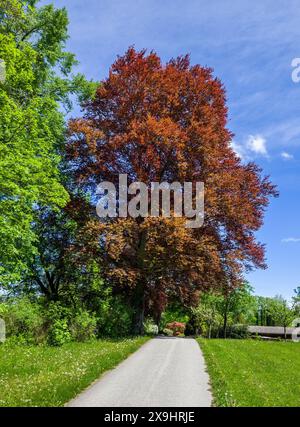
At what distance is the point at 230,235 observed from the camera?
32.6 metres

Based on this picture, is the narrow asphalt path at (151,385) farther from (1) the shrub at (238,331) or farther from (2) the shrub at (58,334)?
(1) the shrub at (238,331)

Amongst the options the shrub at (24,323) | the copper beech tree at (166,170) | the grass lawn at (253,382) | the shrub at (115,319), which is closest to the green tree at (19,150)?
the shrub at (24,323)

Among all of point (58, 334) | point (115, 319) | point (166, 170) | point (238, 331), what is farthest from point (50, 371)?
point (238, 331)

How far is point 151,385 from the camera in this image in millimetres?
12688

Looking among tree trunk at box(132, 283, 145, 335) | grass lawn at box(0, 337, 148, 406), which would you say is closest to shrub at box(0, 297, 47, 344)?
grass lawn at box(0, 337, 148, 406)

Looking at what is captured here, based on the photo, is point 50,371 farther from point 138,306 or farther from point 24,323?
point 138,306

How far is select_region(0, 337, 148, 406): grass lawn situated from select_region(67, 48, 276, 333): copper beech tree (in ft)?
30.1

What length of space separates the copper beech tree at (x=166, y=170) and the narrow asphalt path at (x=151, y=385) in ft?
35.0

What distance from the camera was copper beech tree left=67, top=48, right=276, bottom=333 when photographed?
95.6 ft

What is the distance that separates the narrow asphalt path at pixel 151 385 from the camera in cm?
1073

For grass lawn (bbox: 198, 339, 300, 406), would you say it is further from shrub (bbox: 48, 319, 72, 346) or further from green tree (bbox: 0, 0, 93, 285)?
green tree (bbox: 0, 0, 93, 285)

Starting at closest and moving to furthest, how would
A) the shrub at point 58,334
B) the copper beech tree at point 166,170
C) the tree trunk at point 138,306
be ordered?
the shrub at point 58,334, the copper beech tree at point 166,170, the tree trunk at point 138,306
